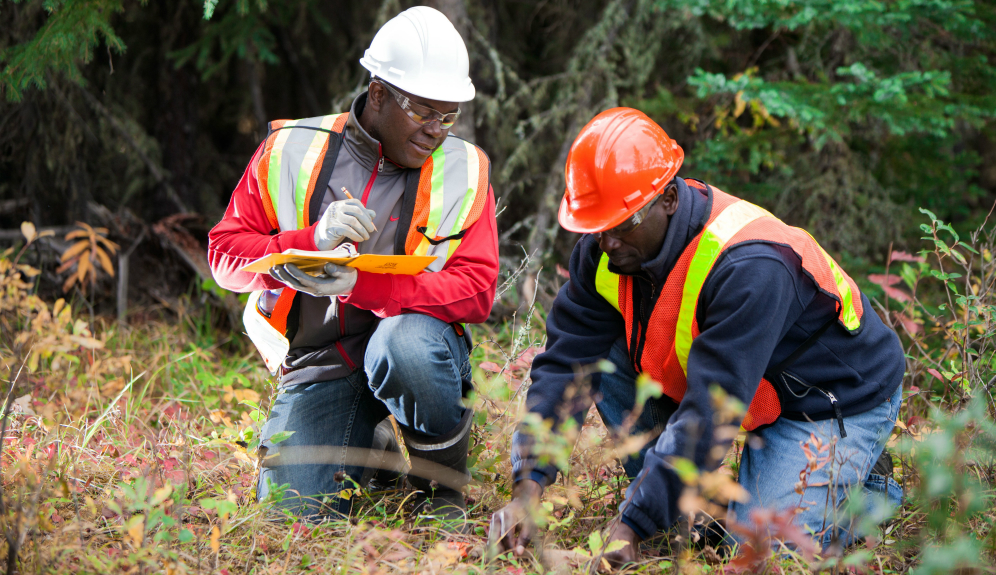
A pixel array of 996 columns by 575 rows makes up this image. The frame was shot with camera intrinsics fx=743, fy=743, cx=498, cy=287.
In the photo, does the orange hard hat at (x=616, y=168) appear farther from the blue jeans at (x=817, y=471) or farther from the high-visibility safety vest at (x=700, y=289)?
the blue jeans at (x=817, y=471)

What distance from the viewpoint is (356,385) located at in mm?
2713

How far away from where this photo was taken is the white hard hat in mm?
2527

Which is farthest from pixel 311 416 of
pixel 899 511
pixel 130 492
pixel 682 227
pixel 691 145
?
pixel 691 145

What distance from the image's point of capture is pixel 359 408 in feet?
9.00

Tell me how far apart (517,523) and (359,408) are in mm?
898

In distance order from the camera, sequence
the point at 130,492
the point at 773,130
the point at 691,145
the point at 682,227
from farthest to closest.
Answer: the point at 691,145 < the point at 773,130 < the point at 682,227 < the point at 130,492

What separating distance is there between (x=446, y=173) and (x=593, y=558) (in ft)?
4.57

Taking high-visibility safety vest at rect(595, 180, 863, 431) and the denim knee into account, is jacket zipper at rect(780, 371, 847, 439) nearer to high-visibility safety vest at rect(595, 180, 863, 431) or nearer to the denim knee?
high-visibility safety vest at rect(595, 180, 863, 431)

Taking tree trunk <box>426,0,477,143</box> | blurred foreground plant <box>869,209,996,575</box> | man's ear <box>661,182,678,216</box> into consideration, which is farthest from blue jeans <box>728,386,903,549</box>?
tree trunk <box>426,0,477,143</box>

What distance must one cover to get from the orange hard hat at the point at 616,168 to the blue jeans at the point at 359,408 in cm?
64

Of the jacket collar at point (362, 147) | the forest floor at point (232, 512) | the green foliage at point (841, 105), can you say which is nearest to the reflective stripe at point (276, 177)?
the jacket collar at point (362, 147)

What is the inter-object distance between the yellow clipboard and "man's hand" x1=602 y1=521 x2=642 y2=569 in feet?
3.13

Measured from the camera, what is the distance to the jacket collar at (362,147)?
2.60 meters

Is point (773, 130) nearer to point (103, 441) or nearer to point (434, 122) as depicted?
point (434, 122)
